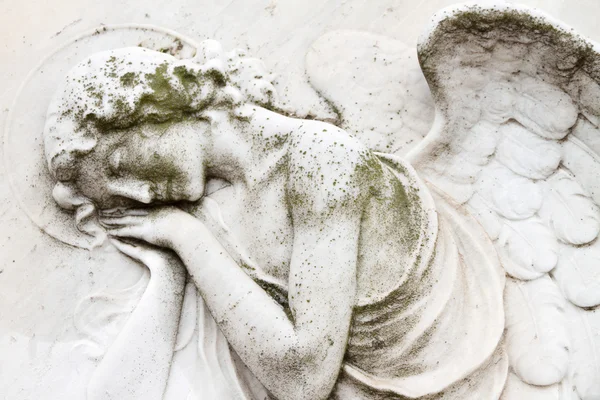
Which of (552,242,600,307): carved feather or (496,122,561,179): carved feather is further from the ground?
(496,122,561,179): carved feather

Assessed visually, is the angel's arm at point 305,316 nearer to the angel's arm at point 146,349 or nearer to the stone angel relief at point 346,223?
the stone angel relief at point 346,223

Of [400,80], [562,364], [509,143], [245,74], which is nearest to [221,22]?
[245,74]

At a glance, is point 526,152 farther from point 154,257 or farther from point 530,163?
point 154,257

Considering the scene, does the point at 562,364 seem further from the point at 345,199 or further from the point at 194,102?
the point at 194,102

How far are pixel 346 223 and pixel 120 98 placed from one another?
1197mm

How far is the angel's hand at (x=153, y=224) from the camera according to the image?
3219mm

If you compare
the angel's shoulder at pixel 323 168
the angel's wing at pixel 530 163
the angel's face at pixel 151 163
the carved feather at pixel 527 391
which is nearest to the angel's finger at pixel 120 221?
the angel's face at pixel 151 163

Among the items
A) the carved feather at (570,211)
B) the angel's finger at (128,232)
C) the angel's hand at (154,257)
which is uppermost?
the carved feather at (570,211)

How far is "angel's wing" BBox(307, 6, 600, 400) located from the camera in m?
3.17

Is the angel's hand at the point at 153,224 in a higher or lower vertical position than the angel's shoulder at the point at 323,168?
lower

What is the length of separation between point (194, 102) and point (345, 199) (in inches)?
34.7

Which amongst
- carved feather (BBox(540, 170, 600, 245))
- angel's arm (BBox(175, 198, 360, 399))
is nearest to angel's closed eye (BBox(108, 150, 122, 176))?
angel's arm (BBox(175, 198, 360, 399))

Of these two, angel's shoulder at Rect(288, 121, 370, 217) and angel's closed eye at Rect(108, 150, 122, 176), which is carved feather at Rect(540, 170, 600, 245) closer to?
angel's shoulder at Rect(288, 121, 370, 217)

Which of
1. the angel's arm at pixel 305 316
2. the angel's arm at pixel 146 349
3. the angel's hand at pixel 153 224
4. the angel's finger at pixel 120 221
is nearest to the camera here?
the angel's arm at pixel 305 316
